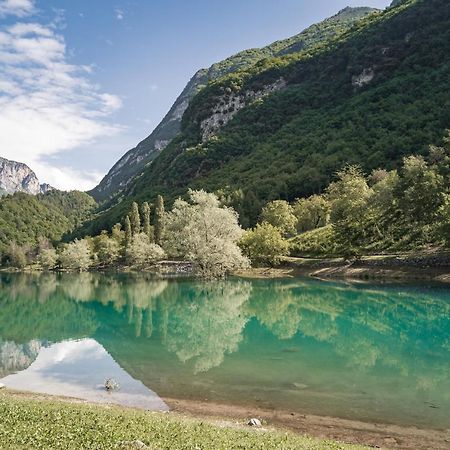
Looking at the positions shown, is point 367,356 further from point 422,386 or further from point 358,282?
point 358,282

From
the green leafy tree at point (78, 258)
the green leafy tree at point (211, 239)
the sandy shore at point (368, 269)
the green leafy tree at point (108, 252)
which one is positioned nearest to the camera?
the sandy shore at point (368, 269)

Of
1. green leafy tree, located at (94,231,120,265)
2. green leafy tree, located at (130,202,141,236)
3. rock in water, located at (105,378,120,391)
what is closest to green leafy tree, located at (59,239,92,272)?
green leafy tree, located at (94,231,120,265)

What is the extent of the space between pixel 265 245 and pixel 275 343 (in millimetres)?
50760

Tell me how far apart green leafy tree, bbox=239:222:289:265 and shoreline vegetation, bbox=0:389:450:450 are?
212ft

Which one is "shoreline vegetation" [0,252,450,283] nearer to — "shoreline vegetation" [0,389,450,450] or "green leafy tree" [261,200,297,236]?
"green leafy tree" [261,200,297,236]

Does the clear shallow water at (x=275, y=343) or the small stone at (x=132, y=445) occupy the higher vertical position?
the small stone at (x=132, y=445)

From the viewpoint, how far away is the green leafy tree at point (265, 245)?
8338cm

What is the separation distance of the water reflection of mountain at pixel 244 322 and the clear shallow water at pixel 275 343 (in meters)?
0.13

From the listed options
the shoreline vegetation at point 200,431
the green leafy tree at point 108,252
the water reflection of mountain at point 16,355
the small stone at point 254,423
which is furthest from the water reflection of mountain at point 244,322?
the green leafy tree at point 108,252

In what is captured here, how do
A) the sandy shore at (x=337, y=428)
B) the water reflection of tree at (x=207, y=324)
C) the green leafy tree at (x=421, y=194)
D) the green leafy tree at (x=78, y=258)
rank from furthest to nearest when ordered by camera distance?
the green leafy tree at (x=78, y=258)
the green leafy tree at (x=421, y=194)
the water reflection of tree at (x=207, y=324)
the sandy shore at (x=337, y=428)

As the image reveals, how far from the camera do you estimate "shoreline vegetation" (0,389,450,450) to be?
12148 millimetres

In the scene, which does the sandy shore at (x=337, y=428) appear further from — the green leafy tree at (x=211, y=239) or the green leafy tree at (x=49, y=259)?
the green leafy tree at (x=49, y=259)

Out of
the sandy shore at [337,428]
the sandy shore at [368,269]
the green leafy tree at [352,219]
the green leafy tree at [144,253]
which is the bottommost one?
the sandy shore at [337,428]

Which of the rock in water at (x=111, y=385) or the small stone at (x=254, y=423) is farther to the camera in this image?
the rock in water at (x=111, y=385)
